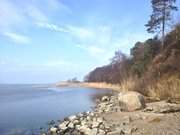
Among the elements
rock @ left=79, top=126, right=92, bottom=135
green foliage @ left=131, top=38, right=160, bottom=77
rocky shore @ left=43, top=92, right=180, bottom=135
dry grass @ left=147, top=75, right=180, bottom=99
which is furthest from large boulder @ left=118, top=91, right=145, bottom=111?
green foliage @ left=131, top=38, right=160, bottom=77

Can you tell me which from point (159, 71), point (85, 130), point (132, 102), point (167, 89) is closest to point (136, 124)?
point (85, 130)

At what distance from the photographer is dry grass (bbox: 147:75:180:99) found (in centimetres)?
1644

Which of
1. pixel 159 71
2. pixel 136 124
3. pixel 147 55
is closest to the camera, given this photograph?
pixel 136 124

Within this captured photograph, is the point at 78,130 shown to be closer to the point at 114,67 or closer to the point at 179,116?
the point at 179,116

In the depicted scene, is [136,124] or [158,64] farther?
[158,64]

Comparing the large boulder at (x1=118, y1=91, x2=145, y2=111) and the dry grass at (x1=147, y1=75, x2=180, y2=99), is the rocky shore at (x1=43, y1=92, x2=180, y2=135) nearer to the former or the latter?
the large boulder at (x1=118, y1=91, x2=145, y2=111)

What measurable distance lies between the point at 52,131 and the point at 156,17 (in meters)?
25.8

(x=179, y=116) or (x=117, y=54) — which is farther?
(x=117, y=54)

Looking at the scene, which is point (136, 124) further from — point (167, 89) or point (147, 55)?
point (147, 55)

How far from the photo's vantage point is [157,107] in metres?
13.2

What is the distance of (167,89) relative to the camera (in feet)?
57.4

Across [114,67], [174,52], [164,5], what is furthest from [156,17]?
[114,67]

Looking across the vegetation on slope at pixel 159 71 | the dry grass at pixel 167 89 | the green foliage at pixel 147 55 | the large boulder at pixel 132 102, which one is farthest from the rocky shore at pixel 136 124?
the green foliage at pixel 147 55

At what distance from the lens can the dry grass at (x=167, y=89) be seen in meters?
16.4
